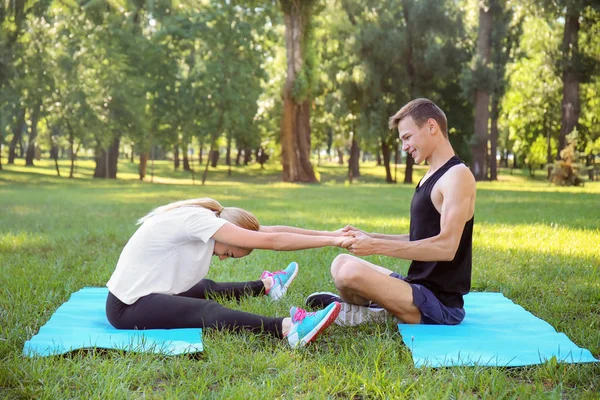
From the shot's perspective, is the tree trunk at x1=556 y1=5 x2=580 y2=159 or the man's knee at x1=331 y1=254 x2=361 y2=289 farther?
the tree trunk at x1=556 y1=5 x2=580 y2=159

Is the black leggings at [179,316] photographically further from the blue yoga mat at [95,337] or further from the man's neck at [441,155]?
the man's neck at [441,155]

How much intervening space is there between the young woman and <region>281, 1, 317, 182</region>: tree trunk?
2697 centimetres

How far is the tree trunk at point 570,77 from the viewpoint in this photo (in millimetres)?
27172

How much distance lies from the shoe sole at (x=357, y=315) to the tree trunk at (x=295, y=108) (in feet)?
87.9

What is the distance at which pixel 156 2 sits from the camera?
31.0 m

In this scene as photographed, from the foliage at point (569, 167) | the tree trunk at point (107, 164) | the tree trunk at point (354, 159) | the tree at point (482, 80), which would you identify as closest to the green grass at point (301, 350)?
the foliage at point (569, 167)

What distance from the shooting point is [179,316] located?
4969 mm

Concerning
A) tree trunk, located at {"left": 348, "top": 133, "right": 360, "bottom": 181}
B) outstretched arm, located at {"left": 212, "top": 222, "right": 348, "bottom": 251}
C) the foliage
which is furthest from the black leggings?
tree trunk, located at {"left": 348, "top": 133, "right": 360, "bottom": 181}

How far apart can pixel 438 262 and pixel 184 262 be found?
1.93 metres

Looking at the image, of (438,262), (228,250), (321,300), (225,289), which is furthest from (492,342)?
(225,289)

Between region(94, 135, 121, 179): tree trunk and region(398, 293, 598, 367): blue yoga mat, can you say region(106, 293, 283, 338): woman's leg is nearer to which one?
region(398, 293, 598, 367): blue yoga mat

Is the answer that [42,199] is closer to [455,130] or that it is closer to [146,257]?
[146,257]

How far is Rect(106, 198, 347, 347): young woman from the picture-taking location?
475cm

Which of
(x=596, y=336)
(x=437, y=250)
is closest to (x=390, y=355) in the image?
(x=437, y=250)
